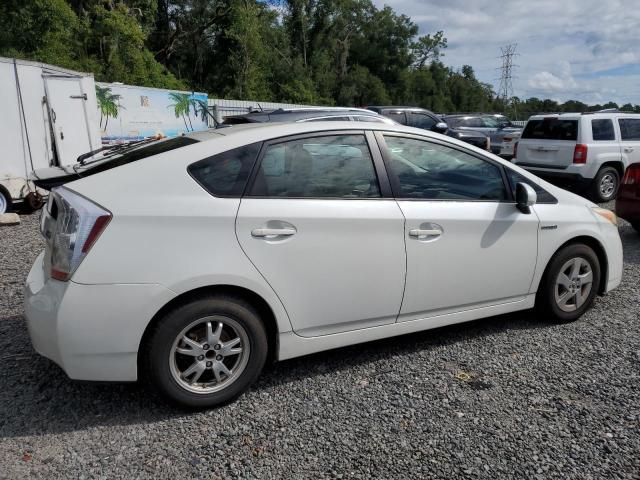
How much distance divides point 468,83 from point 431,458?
78.0 metres

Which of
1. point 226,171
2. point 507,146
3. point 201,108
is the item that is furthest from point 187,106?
point 226,171

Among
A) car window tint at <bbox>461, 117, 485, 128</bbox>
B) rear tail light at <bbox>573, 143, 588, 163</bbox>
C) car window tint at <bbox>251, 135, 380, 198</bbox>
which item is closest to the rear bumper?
car window tint at <bbox>251, 135, 380, 198</bbox>

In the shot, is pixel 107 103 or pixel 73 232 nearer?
pixel 73 232

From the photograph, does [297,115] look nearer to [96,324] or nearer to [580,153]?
[580,153]

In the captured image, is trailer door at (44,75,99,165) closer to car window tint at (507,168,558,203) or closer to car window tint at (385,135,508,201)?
car window tint at (385,135,508,201)

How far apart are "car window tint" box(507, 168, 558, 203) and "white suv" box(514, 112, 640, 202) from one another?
639 centimetres

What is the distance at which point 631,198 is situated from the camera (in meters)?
7.21

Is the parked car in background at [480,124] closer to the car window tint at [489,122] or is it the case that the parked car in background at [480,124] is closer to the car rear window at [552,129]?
the car window tint at [489,122]

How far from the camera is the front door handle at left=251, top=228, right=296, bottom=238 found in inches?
117

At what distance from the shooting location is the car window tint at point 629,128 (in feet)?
33.4

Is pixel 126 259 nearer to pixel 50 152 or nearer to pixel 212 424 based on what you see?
pixel 212 424

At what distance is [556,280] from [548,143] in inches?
272

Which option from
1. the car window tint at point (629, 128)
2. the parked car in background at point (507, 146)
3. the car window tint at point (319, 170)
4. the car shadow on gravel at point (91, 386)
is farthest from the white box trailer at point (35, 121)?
the parked car in background at point (507, 146)

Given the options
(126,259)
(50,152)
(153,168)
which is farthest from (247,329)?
(50,152)
